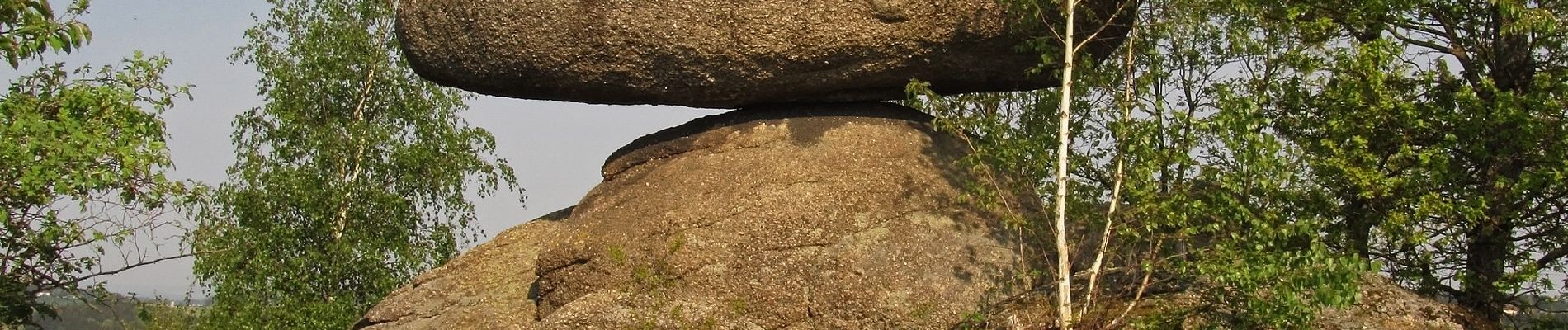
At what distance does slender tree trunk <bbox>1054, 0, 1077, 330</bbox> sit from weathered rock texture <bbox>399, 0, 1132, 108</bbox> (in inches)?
36.0

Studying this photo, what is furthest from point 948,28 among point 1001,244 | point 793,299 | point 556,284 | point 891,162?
point 556,284

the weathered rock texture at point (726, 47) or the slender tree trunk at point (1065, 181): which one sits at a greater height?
the weathered rock texture at point (726, 47)

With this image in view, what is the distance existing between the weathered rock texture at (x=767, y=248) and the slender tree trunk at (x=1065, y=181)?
2.87 feet

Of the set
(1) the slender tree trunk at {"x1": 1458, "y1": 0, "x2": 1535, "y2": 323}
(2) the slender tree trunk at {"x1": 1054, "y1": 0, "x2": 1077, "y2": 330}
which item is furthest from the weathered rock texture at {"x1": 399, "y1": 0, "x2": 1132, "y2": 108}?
(1) the slender tree trunk at {"x1": 1458, "y1": 0, "x2": 1535, "y2": 323}

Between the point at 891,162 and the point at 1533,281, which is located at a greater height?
the point at 891,162

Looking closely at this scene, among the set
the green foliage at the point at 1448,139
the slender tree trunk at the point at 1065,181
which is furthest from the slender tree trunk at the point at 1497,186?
the slender tree trunk at the point at 1065,181

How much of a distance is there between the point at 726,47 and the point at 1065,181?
376 centimetres

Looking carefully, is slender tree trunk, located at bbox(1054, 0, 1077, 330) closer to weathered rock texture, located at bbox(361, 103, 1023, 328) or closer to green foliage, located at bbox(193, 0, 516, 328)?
weathered rock texture, located at bbox(361, 103, 1023, 328)

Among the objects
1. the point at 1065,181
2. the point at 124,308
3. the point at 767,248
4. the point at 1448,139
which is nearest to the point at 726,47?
the point at 767,248

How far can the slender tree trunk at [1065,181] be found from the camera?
1110 centimetres

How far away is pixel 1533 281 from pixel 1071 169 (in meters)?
4.14

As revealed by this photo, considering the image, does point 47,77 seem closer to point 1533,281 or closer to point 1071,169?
point 1071,169

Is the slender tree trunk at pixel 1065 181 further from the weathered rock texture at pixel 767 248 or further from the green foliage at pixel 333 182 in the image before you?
the green foliage at pixel 333 182

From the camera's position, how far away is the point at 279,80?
22438 millimetres
